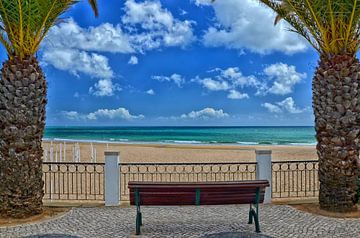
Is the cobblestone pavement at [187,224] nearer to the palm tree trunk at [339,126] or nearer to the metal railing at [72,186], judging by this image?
the palm tree trunk at [339,126]

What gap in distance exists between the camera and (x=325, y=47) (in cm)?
721

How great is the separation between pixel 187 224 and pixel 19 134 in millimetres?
3666

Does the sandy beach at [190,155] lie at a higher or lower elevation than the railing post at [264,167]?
lower

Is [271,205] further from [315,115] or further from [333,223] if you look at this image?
[315,115]

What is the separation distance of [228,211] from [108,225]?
8.32 ft

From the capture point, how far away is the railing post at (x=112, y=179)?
7812mm

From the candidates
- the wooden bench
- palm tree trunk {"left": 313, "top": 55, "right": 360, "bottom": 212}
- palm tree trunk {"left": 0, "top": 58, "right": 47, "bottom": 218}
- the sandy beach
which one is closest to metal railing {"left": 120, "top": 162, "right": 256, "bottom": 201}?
palm tree trunk {"left": 313, "top": 55, "right": 360, "bottom": 212}

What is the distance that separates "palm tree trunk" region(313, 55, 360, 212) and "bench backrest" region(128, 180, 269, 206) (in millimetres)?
2352

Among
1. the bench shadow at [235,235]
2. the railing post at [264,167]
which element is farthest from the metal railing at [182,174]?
the bench shadow at [235,235]

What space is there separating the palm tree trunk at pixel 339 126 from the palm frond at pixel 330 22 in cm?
27

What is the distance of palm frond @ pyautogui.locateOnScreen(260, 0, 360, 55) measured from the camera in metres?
6.71

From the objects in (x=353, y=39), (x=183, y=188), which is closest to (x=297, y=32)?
(x=353, y=39)

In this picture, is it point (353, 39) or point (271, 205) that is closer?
point (353, 39)

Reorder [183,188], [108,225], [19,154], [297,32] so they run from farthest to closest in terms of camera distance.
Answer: [297,32], [19,154], [108,225], [183,188]
